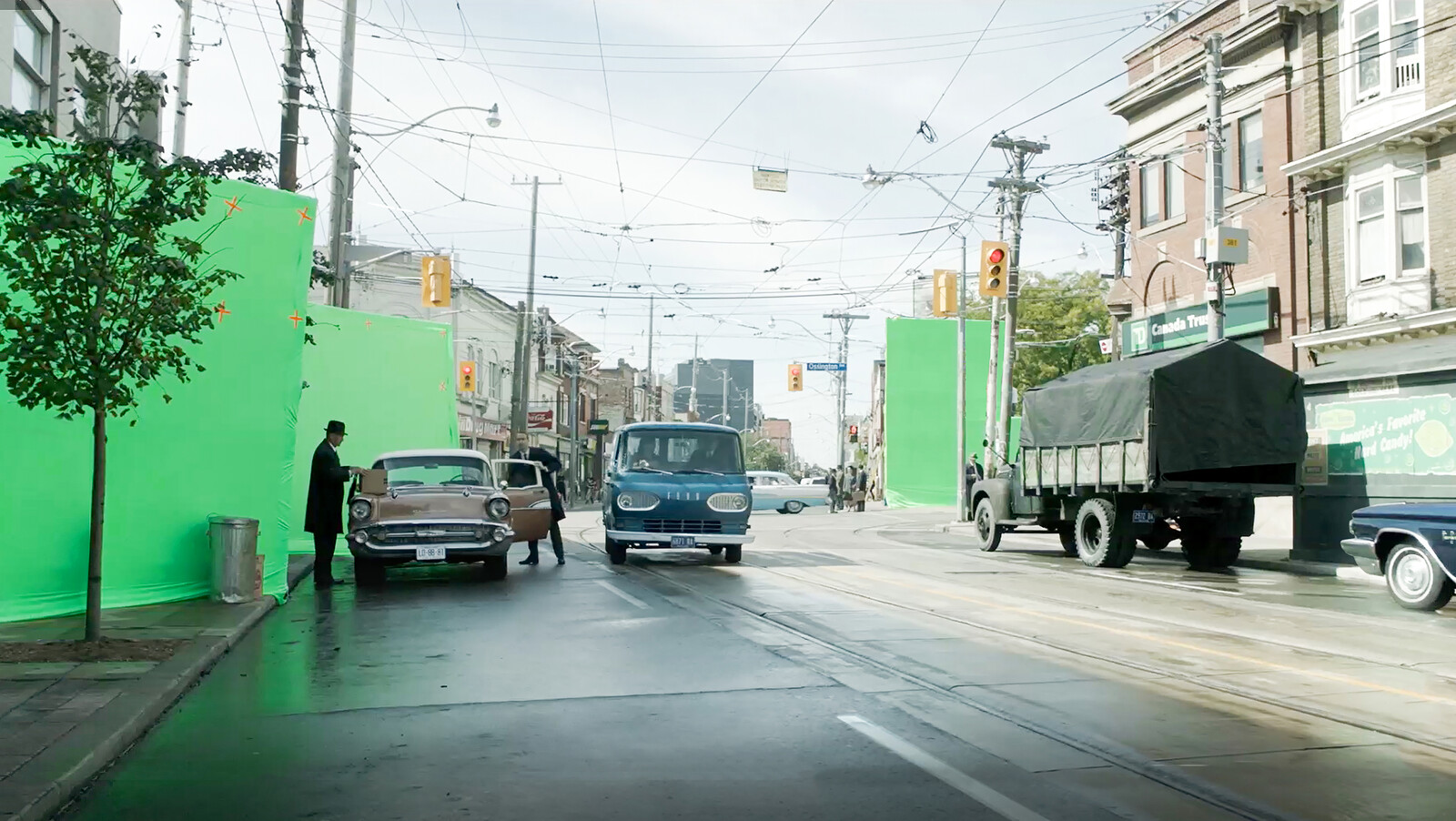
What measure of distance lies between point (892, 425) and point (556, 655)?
43.9m

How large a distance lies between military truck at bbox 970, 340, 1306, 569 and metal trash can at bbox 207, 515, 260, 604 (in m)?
11.8

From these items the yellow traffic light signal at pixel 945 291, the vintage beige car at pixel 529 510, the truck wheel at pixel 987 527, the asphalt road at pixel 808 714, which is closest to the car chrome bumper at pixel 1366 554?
the asphalt road at pixel 808 714

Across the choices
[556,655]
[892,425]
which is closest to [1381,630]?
[556,655]

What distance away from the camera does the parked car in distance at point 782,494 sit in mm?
44072

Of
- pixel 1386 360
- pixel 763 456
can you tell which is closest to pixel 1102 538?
pixel 1386 360

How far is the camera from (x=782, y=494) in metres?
44.6

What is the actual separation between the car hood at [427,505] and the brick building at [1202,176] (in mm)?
18157

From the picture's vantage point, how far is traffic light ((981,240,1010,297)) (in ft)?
88.5

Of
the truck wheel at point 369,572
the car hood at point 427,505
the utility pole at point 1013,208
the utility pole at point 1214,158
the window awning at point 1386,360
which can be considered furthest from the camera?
the utility pole at point 1013,208

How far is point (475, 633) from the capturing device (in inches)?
398

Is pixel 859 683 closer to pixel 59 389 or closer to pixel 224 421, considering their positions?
pixel 59 389

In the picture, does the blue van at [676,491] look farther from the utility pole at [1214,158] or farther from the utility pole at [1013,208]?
the utility pole at [1013,208]

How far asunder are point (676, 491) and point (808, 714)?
10.1 m

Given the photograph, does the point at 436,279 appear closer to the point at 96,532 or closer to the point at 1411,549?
the point at 96,532
